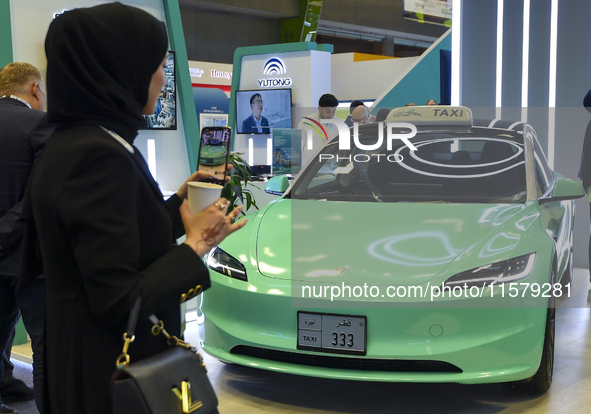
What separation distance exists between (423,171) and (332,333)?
138 cm

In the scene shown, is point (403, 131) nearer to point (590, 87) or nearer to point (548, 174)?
point (548, 174)

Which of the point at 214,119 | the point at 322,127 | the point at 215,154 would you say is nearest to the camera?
the point at 215,154

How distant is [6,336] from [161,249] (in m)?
1.84

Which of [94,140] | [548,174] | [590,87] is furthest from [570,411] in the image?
[590,87]

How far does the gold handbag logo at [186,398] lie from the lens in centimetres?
120

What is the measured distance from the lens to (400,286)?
2.64m

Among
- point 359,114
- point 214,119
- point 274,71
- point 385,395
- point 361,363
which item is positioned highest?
point 274,71

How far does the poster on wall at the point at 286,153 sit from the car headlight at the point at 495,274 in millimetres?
3485

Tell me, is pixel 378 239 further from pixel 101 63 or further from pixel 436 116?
pixel 101 63

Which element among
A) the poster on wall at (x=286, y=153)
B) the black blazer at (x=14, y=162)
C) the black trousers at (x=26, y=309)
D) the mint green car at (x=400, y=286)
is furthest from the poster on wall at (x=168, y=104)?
the black trousers at (x=26, y=309)

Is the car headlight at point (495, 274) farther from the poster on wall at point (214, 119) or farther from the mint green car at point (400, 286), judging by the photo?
the poster on wall at point (214, 119)

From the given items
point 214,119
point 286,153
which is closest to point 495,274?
point 286,153

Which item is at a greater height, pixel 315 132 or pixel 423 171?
pixel 315 132

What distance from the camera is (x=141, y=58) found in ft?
3.84
